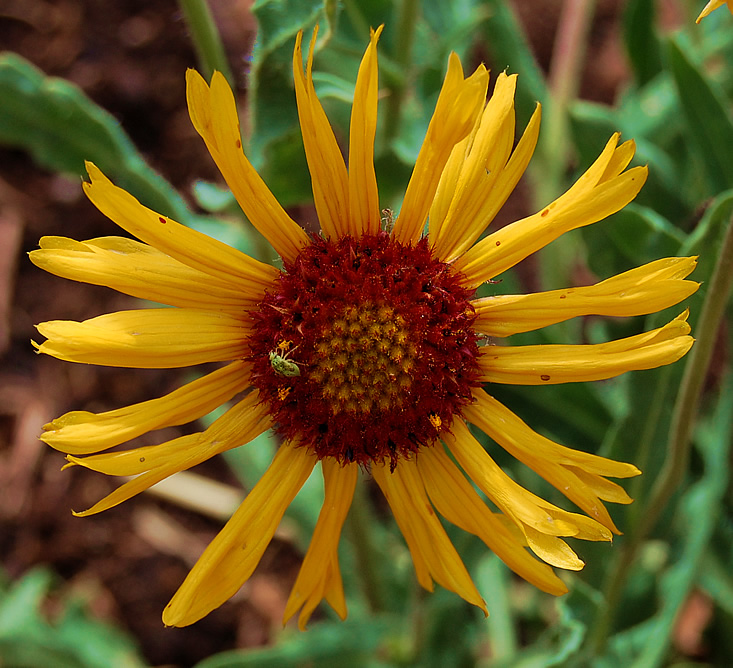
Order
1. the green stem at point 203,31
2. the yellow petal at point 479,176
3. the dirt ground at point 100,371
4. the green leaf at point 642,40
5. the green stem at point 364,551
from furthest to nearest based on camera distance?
1. the dirt ground at point 100,371
2. the green leaf at point 642,40
3. the green stem at point 364,551
4. the green stem at point 203,31
5. the yellow petal at point 479,176

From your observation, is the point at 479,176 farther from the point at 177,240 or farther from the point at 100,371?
the point at 100,371

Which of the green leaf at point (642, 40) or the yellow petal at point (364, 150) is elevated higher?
the green leaf at point (642, 40)

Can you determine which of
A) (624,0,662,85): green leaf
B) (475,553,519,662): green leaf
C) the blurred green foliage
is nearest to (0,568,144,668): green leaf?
the blurred green foliage

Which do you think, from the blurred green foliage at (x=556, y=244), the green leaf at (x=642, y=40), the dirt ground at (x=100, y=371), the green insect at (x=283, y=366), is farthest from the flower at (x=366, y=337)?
the dirt ground at (x=100, y=371)

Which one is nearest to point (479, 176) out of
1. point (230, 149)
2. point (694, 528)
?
point (230, 149)

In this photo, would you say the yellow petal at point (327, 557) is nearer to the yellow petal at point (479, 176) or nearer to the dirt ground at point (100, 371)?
the yellow petal at point (479, 176)

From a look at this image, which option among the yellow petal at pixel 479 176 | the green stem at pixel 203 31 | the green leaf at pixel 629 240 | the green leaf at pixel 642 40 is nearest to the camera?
the yellow petal at pixel 479 176
